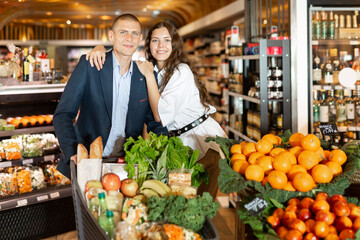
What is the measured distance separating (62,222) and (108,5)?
1108cm

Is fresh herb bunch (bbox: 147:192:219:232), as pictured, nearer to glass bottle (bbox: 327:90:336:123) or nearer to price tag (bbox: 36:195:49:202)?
price tag (bbox: 36:195:49:202)

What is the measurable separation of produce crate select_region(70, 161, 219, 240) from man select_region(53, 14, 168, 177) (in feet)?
2.12

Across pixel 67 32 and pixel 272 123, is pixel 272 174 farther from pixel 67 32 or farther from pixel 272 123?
pixel 67 32

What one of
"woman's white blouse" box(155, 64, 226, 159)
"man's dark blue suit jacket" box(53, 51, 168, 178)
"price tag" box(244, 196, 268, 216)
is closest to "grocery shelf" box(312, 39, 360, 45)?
"woman's white blouse" box(155, 64, 226, 159)

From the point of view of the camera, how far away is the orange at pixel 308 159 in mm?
2215

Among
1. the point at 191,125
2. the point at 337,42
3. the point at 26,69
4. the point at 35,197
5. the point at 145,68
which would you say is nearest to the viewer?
the point at 145,68

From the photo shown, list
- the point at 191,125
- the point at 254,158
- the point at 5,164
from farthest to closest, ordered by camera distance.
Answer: the point at 5,164 → the point at 191,125 → the point at 254,158

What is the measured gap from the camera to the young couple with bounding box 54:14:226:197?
282 cm

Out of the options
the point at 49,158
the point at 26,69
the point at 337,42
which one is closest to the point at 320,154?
the point at 337,42

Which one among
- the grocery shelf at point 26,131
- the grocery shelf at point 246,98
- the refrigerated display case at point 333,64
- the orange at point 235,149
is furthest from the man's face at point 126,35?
the refrigerated display case at point 333,64

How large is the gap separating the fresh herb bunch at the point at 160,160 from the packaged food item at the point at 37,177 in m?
2.25

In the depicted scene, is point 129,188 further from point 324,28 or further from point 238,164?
point 324,28

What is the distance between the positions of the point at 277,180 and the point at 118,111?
130cm

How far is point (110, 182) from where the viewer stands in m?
2.07
